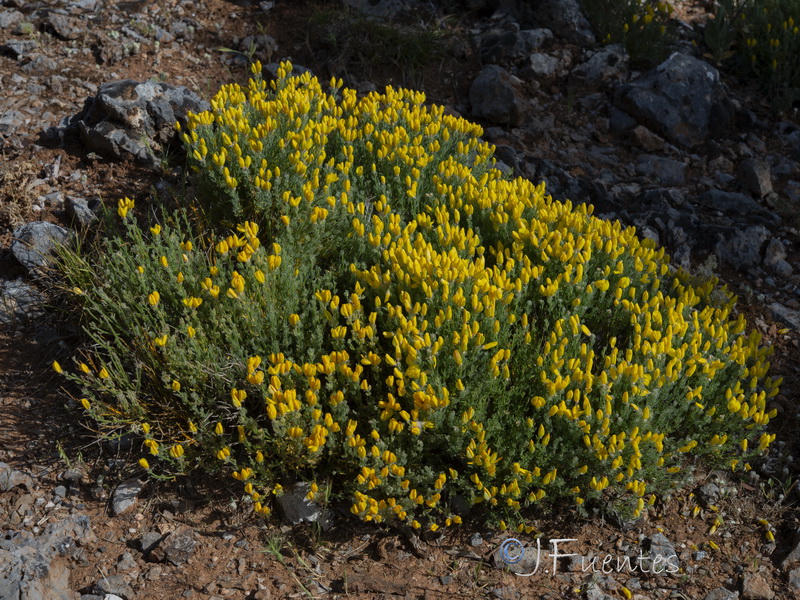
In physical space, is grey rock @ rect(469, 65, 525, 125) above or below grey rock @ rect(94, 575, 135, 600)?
above

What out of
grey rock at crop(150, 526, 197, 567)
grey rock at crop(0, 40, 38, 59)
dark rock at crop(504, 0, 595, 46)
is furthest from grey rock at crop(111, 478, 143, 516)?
dark rock at crop(504, 0, 595, 46)

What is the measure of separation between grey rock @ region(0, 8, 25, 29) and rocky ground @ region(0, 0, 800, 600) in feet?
0.06

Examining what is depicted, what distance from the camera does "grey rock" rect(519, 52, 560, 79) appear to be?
6.47 metres

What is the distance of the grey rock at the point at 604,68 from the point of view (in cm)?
656

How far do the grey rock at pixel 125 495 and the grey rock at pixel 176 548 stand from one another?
268 millimetres

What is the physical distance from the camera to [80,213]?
4539 millimetres

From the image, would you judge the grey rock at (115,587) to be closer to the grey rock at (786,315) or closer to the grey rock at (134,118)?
the grey rock at (134,118)

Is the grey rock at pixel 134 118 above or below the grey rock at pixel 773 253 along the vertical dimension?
below

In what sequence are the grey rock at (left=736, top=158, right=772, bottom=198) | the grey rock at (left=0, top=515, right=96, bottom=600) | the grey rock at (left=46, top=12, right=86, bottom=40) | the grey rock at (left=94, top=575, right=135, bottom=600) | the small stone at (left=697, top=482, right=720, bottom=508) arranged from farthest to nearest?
the grey rock at (left=46, top=12, right=86, bottom=40) < the grey rock at (left=736, top=158, right=772, bottom=198) < the small stone at (left=697, top=482, right=720, bottom=508) < the grey rock at (left=94, top=575, right=135, bottom=600) < the grey rock at (left=0, top=515, right=96, bottom=600)

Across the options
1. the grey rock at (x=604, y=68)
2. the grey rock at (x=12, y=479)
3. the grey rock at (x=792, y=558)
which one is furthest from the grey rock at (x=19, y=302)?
the grey rock at (x=604, y=68)

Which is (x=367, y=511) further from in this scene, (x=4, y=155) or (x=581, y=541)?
(x=4, y=155)

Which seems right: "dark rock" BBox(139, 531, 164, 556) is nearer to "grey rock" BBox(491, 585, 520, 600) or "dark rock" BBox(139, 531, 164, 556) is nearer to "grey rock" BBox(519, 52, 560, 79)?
"grey rock" BBox(491, 585, 520, 600)

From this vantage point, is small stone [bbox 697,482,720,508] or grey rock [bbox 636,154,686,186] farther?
grey rock [bbox 636,154,686,186]

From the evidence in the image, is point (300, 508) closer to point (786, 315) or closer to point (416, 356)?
point (416, 356)
